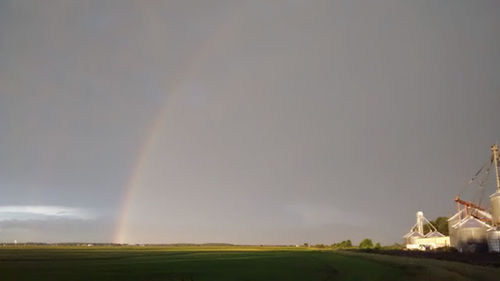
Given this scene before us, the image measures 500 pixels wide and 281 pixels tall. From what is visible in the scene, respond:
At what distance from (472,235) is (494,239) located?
8.37 m

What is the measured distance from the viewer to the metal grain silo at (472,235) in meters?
114

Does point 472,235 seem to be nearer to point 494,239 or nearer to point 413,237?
point 494,239

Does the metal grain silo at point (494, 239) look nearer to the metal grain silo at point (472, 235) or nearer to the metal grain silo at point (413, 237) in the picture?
the metal grain silo at point (472, 235)

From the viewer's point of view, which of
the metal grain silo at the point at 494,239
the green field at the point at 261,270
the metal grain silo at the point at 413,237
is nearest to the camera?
the green field at the point at 261,270

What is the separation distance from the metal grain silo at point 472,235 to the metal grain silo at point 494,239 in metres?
2.95

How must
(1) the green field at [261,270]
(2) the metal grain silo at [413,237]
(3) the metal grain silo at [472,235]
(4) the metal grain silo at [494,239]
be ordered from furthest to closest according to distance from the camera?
(2) the metal grain silo at [413,237], (3) the metal grain silo at [472,235], (4) the metal grain silo at [494,239], (1) the green field at [261,270]

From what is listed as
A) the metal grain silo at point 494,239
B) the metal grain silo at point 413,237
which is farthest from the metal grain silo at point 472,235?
the metal grain silo at point 413,237

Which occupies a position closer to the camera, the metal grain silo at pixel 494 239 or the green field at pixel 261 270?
the green field at pixel 261 270

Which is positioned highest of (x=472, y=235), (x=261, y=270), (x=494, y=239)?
(x=472, y=235)

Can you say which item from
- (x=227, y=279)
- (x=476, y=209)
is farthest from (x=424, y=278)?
(x=476, y=209)

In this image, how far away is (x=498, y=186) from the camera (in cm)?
12575

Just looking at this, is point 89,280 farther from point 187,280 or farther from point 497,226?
point 497,226

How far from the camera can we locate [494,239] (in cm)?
10881

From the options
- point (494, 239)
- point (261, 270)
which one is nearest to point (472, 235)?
point (494, 239)
